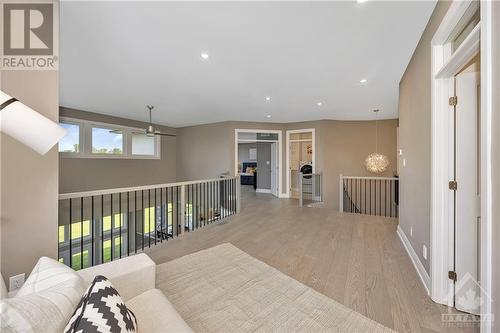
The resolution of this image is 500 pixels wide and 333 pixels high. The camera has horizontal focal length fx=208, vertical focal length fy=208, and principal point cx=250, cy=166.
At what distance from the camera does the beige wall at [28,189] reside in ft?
4.62

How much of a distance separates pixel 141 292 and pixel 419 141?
2.91 metres

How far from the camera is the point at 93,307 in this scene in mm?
762

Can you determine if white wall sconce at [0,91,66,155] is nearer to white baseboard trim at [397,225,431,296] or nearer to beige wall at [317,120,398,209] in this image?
white baseboard trim at [397,225,431,296]

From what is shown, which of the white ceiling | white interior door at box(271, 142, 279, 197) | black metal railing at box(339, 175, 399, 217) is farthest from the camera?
white interior door at box(271, 142, 279, 197)

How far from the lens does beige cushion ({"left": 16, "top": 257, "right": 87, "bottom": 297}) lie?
91 centimetres

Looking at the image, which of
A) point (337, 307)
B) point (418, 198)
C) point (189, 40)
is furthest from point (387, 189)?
point (189, 40)

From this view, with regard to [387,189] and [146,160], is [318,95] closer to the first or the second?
[387,189]

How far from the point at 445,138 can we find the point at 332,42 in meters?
1.50

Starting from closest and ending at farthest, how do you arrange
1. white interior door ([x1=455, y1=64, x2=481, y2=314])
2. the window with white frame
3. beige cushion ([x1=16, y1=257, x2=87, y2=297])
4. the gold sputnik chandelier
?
beige cushion ([x1=16, y1=257, x2=87, y2=297])
white interior door ([x1=455, y1=64, x2=481, y2=314])
the window with white frame
the gold sputnik chandelier

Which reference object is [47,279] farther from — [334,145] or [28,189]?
[334,145]

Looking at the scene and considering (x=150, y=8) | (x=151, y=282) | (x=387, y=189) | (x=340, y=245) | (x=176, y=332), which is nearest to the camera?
(x=176, y=332)

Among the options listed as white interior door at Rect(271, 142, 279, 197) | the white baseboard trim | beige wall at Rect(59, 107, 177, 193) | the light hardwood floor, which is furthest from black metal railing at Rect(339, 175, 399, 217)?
beige wall at Rect(59, 107, 177, 193)

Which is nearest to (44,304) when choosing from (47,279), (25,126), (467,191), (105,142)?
(47,279)

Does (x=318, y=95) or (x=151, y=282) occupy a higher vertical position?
(x=318, y=95)
